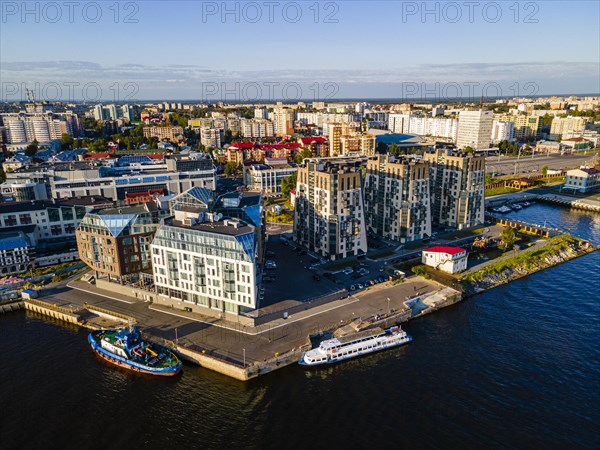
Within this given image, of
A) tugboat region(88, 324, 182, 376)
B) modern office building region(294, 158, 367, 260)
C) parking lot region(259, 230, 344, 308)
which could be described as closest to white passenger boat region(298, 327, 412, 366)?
parking lot region(259, 230, 344, 308)

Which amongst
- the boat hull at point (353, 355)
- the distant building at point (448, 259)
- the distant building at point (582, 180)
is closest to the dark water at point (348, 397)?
the boat hull at point (353, 355)

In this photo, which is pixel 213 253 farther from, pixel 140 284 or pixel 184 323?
pixel 140 284

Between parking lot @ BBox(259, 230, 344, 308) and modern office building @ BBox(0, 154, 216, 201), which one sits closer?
parking lot @ BBox(259, 230, 344, 308)

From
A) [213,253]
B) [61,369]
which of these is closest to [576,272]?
[213,253]

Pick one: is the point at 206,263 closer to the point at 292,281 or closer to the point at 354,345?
the point at 292,281

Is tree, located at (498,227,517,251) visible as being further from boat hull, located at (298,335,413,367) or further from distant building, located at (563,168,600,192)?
distant building, located at (563,168,600,192)

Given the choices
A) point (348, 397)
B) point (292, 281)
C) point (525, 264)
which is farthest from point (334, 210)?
point (348, 397)

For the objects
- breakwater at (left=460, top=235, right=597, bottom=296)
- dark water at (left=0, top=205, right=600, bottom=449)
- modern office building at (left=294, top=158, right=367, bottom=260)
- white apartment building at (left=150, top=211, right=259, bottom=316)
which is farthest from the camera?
modern office building at (left=294, top=158, right=367, bottom=260)
